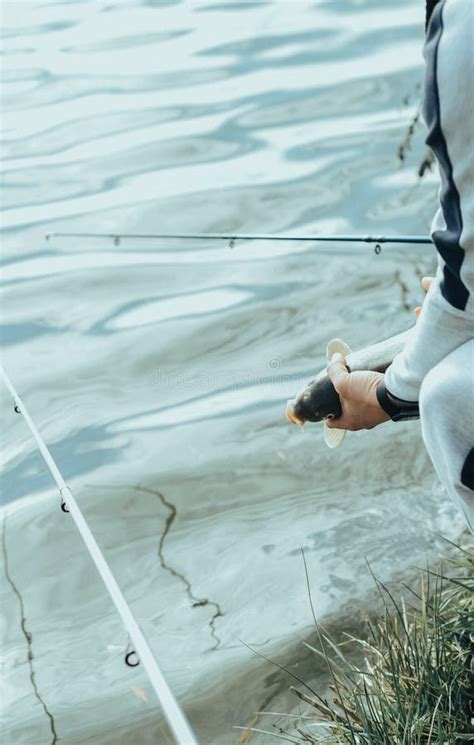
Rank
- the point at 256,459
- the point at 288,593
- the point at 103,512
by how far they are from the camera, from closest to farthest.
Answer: the point at 288,593 → the point at 103,512 → the point at 256,459

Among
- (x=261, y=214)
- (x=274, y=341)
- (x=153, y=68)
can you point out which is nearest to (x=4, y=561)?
(x=274, y=341)

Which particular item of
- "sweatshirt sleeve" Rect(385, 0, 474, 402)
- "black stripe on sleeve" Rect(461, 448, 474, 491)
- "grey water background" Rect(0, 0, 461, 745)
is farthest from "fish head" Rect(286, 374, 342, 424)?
"grey water background" Rect(0, 0, 461, 745)

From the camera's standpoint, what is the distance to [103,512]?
4.64m

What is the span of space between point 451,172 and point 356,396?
2.02ft

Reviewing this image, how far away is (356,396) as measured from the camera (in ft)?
8.23

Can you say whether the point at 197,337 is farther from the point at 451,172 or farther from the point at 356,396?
the point at 451,172

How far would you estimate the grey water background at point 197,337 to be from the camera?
12.6 feet

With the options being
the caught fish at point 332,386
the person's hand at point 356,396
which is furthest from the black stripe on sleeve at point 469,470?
the caught fish at point 332,386

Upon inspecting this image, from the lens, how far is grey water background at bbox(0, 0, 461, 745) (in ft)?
12.6

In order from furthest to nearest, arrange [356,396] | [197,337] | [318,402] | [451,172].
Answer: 1. [197,337]
2. [318,402]
3. [356,396]
4. [451,172]

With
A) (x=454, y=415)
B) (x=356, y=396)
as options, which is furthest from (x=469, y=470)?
(x=356, y=396)

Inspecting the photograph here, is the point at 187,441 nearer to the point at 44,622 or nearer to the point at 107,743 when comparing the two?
the point at 44,622

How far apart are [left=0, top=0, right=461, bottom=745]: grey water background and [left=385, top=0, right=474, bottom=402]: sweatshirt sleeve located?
1492 millimetres

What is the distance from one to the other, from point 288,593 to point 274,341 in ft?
7.22
